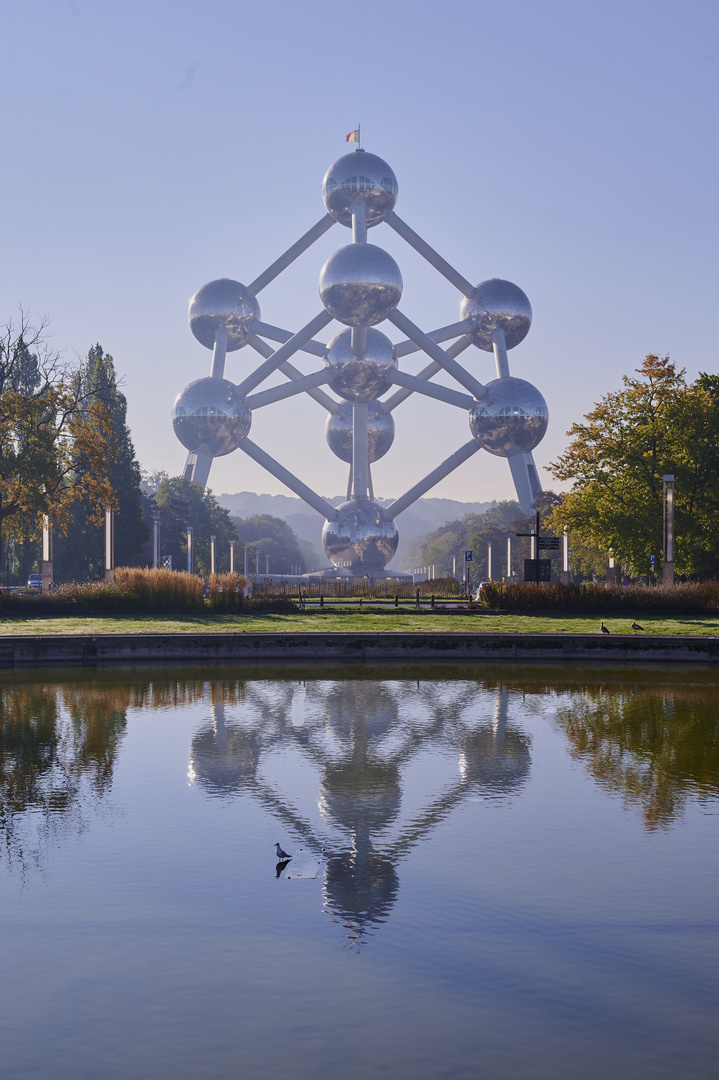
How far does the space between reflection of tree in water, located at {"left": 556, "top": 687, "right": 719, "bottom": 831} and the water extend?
6 cm

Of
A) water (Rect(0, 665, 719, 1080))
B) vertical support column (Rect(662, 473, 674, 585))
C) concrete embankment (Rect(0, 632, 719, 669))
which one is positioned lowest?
water (Rect(0, 665, 719, 1080))

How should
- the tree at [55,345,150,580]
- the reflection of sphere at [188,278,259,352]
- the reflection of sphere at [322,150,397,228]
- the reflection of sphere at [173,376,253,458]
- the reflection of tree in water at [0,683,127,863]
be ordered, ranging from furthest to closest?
the reflection of sphere at [188,278,259,352] < the reflection of sphere at [173,376,253,458] < the reflection of sphere at [322,150,397,228] < the tree at [55,345,150,580] < the reflection of tree in water at [0,683,127,863]

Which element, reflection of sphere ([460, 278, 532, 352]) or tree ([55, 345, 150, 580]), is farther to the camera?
reflection of sphere ([460, 278, 532, 352])

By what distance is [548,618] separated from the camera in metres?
31.5

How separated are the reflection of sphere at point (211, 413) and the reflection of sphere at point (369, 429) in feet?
30.1

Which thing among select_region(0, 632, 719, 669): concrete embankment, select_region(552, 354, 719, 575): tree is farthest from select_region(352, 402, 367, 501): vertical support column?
select_region(0, 632, 719, 669): concrete embankment

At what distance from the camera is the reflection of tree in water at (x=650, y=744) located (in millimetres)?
10648

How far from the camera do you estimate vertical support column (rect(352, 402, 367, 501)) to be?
88.6 metres

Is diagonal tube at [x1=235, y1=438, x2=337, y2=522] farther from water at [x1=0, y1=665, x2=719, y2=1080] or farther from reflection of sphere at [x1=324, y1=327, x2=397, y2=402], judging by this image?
water at [x1=0, y1=665, x2=719, y2=1080]

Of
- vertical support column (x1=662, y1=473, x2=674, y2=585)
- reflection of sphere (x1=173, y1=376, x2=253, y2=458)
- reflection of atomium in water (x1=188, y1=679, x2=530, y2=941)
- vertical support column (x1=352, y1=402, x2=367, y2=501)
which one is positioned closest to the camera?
reflection of atomium in water (x1=188, y1=679, x2=530, y2=941)

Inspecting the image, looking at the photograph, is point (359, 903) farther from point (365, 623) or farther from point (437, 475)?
point (437, 475)

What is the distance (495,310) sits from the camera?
90.2 metres

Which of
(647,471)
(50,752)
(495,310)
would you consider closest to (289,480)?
(495,310)

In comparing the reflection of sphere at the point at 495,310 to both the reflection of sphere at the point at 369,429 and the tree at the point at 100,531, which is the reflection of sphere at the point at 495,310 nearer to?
the reflection of sphere at the point at 369,429
